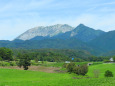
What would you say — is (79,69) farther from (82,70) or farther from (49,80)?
(49,80)

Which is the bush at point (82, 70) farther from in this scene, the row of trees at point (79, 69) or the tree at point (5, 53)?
the tree at point (5, 53)

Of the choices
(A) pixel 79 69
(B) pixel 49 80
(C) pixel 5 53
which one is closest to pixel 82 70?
(A) pixel 79 69

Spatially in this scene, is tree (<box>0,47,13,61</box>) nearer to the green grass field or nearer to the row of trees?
the row of trees

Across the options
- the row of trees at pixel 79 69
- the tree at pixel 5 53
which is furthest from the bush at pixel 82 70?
the tree at pixel 5 53

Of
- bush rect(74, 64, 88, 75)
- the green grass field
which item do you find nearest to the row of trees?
bush rect(74, 64, 88, 75)

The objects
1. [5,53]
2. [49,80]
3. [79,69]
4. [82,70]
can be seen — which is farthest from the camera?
[5,53]

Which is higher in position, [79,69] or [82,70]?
[79,69]

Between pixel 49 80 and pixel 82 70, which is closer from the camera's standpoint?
pixel 49 80

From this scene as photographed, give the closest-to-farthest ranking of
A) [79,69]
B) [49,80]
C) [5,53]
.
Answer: [49,80]
[79,69]
[5,53]

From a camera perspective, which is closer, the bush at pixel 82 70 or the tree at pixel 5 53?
the bush at pixel 82 70

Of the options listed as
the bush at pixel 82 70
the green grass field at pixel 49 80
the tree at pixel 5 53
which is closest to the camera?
the green grass field at pixel 49 80

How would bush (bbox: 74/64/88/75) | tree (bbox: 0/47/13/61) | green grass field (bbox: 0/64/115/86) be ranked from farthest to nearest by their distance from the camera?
tree (bbox: 0/47/13/61)
bush (bbox: 74/64/88/75)
green grass field (bbox: 0/64/115/86)

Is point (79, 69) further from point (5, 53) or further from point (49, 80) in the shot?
point (5, 53)

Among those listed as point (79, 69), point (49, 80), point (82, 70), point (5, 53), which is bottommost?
point (82, 70)
